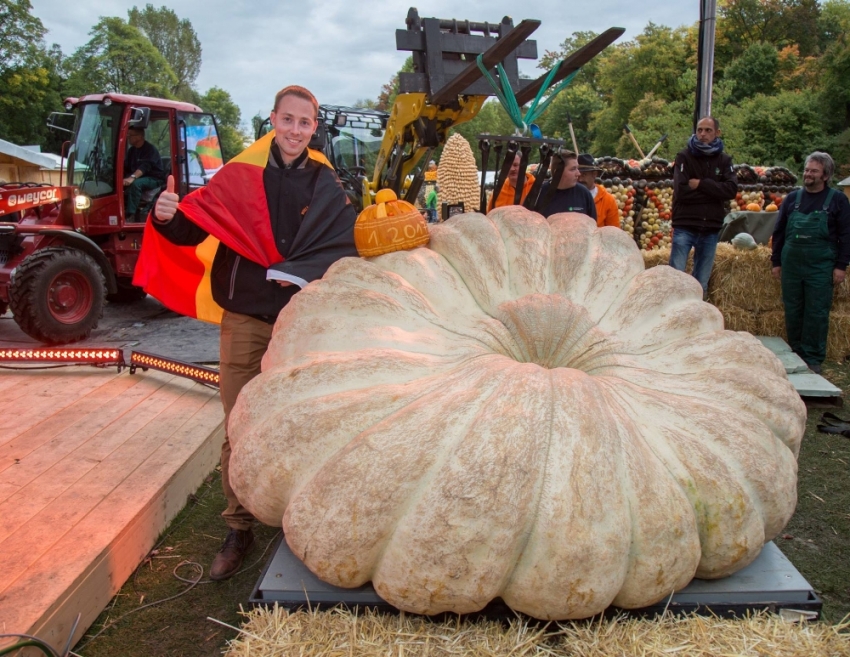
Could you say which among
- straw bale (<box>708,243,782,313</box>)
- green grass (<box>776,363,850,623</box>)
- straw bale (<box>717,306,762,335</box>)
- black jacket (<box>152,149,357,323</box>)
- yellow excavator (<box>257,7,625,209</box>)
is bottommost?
green grass (<box>776,363,850,623</box>)

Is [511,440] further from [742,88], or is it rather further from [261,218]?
[742,88]

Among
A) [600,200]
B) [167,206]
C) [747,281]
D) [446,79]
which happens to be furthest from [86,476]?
[747,281]

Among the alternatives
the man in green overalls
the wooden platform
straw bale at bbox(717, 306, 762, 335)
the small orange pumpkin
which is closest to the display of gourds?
straw bale at bbox(717, 306, 762, 335)

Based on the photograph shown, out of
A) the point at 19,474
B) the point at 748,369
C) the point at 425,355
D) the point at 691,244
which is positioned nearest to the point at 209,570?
→ the point at 19,474

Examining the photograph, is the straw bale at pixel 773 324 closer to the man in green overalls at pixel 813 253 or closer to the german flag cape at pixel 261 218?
the man in green overalls at pixel 813 253

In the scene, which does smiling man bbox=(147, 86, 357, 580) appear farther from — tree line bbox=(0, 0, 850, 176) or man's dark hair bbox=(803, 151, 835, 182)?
tree line bbox=(0, 0, 850, 176)

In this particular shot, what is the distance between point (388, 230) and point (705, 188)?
4.06 meters

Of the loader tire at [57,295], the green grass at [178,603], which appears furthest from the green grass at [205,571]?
the loader tire at [57,295]

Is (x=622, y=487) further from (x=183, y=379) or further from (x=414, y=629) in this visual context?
(x=183, y=379)

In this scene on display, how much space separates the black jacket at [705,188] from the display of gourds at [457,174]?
11.9 meters

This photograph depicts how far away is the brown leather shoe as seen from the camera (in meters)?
2.47

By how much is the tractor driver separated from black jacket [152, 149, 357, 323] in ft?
17.8

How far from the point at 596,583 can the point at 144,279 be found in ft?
7.43

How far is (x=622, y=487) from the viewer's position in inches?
62.4
